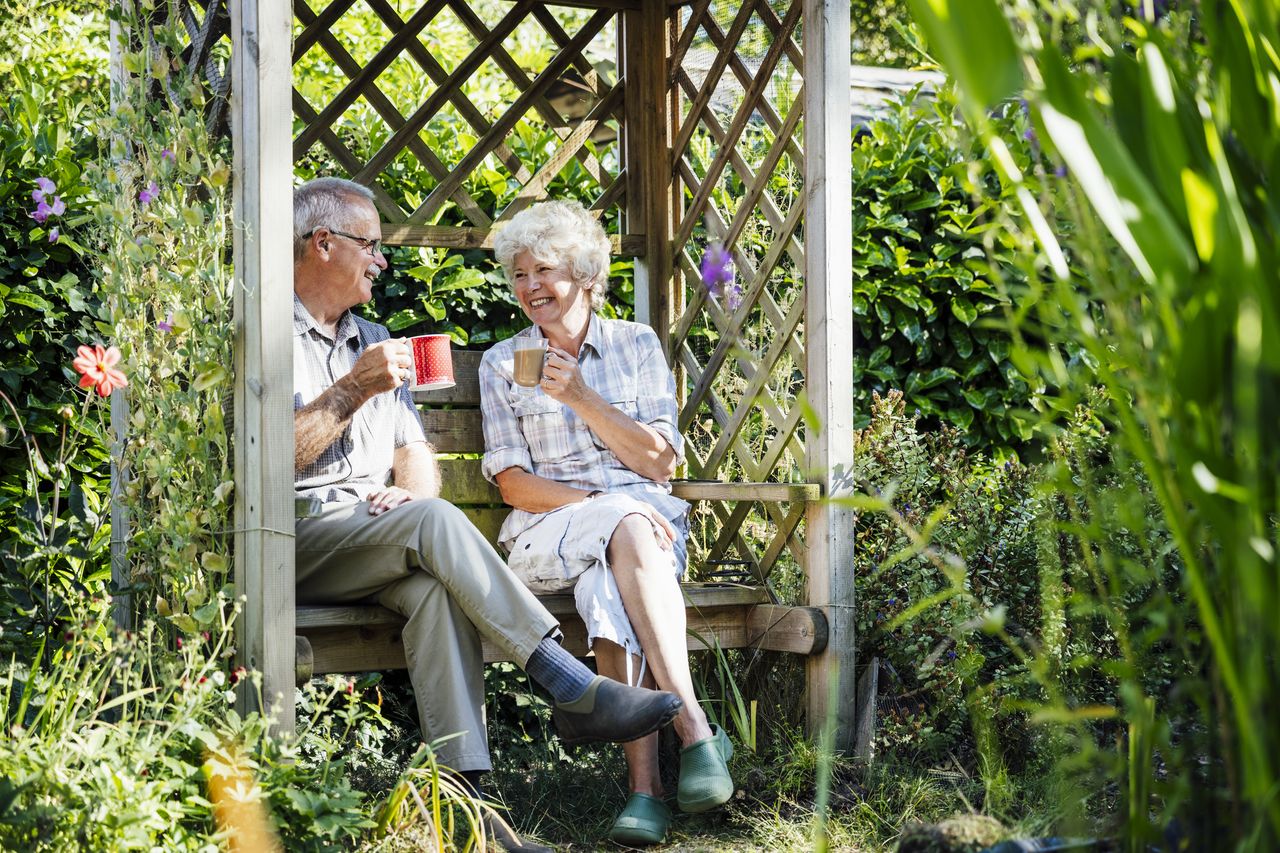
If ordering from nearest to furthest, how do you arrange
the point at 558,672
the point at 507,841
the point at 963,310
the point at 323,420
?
the point at 507,841, the point at 558,672, the point at 323,420, the point at 963,310

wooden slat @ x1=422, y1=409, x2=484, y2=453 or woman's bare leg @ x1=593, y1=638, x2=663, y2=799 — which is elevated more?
wooden slat @ x1=422, y1=409, x2=484, y2=453

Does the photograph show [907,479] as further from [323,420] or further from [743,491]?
[323,420]

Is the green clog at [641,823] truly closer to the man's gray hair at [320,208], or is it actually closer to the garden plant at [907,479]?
the garden plant at [907,479]

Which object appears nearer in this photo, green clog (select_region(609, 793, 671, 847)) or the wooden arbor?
green clog (select_region(609, 793, 671, 847))

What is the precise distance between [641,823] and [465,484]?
1169 millimetres

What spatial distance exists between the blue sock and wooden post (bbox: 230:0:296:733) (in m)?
0.48

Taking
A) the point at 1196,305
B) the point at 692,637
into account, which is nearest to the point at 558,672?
the point at 692,637

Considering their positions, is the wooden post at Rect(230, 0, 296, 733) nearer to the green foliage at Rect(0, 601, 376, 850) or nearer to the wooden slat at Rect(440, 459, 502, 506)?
the green foliage at Rect(0, 601, 376, 850)

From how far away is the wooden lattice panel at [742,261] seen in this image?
137 inches

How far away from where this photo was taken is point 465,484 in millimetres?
3600

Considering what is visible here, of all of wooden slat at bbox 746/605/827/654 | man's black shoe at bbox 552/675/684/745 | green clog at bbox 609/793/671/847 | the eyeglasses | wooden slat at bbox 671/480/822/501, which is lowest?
green clog at bbox 609/793/671/847

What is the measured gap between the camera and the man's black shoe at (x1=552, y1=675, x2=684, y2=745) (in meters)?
2.61

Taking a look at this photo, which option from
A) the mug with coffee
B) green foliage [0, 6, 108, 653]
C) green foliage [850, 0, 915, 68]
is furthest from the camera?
green foliage [850, 0, 915, 68]

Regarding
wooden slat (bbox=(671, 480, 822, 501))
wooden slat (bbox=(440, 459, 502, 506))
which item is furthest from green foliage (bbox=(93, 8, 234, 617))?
wooden slat (bbox=(671, 480, 822, 501))
